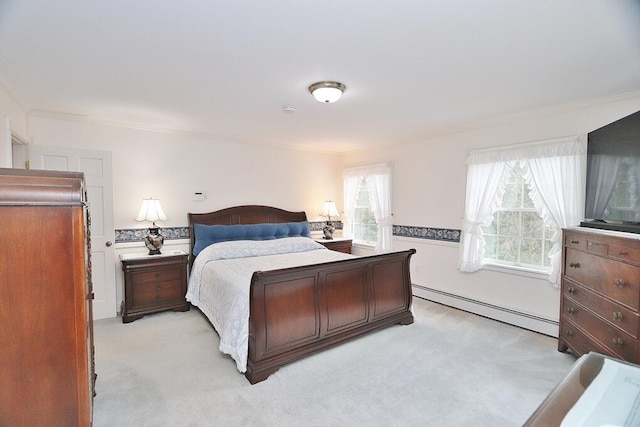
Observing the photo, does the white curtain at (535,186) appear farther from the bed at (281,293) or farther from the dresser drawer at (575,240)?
the bed at (281,293)

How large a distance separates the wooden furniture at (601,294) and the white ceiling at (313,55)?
1318mm

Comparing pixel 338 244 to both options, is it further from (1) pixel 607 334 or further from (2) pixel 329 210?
(1) pixel 607 334

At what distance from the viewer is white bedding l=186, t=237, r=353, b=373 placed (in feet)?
8.39

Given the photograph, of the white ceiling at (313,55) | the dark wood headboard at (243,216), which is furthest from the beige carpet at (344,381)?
the white ceiling at (313,55)

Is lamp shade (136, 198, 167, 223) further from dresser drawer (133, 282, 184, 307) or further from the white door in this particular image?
dresser drawer (133, 282, 184, 307)

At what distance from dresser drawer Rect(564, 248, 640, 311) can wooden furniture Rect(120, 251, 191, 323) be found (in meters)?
4.14

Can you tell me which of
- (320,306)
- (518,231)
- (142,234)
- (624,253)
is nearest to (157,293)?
(142,234)

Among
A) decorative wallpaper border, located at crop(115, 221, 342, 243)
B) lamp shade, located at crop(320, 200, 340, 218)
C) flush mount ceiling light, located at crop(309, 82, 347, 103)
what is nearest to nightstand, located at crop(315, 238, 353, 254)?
lamp shade, located at crop(320, 200, 340, 218)

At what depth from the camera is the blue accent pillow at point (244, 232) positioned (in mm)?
4258

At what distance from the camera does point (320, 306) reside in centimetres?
289

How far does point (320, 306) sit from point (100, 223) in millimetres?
2763

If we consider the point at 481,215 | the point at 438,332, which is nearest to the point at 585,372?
the point at 438,332

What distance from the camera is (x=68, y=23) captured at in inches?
70.3

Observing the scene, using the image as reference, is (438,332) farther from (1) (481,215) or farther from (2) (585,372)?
(2) (585,372)
